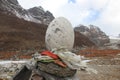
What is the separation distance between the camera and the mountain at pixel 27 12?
7495cm

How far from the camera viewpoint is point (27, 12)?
282 feet

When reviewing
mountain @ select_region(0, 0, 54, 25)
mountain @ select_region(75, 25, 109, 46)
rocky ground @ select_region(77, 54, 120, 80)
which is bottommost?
rocky ground @ select_region(77, 54, 120, 80)

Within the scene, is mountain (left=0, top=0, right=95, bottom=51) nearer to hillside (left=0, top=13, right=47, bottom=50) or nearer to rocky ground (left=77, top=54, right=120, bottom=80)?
hillside (left=0, top=13, right=47, bottom=50)

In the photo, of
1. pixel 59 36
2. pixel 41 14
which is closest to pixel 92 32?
pixel 41 14

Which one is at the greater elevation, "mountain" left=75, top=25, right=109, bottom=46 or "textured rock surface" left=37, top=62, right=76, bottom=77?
"mountain" left=75, top=25, right=109, bottom=46

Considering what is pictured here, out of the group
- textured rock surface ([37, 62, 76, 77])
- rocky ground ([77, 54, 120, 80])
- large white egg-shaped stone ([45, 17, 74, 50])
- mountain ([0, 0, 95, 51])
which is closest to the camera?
textured rock surface ([37, 62, 76, 77])

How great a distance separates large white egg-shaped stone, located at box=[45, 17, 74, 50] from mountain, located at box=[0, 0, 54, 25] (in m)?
62.5

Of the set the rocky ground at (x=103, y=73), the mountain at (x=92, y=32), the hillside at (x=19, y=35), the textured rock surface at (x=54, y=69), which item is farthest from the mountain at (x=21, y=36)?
the textured rock surface at (x=54, y=69)

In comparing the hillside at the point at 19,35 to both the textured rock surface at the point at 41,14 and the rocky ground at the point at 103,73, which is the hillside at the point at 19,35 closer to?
the rocky ground at the point at 103,73

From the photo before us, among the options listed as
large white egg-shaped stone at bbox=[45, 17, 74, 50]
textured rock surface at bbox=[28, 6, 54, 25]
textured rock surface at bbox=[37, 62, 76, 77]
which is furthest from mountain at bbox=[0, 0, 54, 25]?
textured rock surface at bbox=[37, 62, 76, 77]

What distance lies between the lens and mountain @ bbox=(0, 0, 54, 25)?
7495 cm

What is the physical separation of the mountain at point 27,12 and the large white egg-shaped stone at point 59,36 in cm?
6252

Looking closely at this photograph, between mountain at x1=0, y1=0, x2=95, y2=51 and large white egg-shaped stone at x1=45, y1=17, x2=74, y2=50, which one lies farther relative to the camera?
mountain at x1=0, y1=0, x2=95, y2=51

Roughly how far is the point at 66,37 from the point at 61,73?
1316 millimetres
